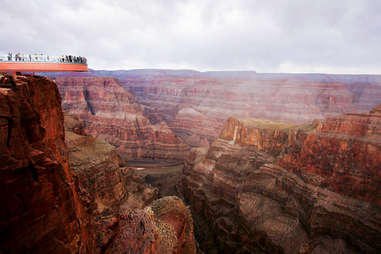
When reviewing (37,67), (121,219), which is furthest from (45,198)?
(37,67)

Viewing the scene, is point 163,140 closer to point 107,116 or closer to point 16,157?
point 107,116

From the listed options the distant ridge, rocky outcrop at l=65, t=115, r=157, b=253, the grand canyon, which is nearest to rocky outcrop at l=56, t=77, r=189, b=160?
the grand canyon

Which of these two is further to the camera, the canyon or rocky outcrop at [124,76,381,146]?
rocky outcrop at [124,76,381,146]

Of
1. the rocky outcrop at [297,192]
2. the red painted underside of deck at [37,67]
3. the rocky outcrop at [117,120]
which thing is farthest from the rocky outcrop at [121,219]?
the rocky outcrop at [117,120]

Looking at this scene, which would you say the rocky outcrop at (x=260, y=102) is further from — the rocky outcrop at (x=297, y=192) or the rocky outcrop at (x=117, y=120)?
the rocky outcrop at (x=297, y=192)

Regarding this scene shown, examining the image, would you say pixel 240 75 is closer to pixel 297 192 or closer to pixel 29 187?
pixel 297 192

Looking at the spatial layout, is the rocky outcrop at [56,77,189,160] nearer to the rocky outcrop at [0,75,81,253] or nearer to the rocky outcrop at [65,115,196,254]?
the rocky outcrop at [65,115,196,254]

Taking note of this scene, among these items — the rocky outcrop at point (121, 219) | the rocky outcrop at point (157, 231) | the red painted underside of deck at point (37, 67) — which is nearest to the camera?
the rocky outcrop at point (121, 219)
